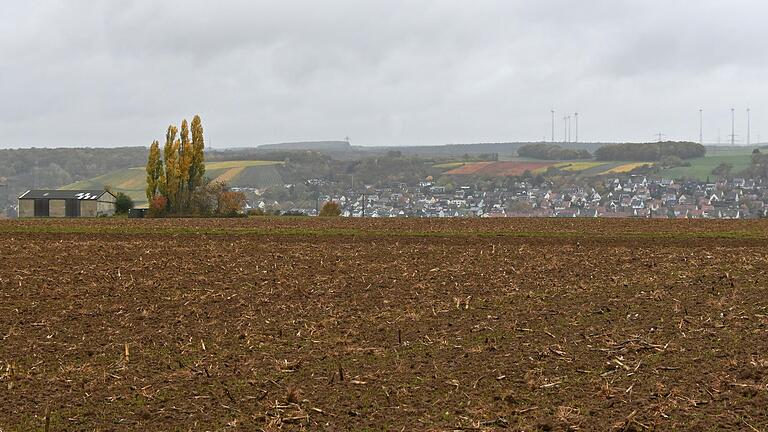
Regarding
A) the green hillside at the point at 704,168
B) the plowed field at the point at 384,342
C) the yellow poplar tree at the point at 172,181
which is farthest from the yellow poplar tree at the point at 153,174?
the green hillside at the point at 704,168

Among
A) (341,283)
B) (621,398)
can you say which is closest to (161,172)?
(341,283)

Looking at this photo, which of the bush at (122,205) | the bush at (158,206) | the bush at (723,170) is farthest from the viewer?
the bush at (723,170)

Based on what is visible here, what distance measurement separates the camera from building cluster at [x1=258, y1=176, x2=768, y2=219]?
5177 inches

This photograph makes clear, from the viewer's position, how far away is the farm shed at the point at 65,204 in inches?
4252

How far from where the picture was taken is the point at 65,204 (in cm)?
10875

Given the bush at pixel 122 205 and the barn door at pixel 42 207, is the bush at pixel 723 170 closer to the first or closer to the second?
the bush at pixel 122 205

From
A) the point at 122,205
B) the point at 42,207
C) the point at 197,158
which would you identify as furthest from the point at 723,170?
the point at 42,207

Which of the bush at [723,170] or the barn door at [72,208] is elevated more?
the bush at [723,170]

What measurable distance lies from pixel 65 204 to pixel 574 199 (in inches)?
3145

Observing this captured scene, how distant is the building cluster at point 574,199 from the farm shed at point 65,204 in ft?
99.0

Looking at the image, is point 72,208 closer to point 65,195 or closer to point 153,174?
point 65,195

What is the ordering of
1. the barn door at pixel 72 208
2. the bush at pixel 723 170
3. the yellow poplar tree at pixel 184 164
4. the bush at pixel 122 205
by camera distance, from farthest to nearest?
the bush at pixel 723 170 → the barn door at pixel 72 208 → the yellow poplar tree at pixel 184 164 → the bush at pixel 122 205

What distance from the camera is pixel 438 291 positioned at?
26.7 meters

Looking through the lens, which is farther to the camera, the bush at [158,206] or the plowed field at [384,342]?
the bush at [158,206]
